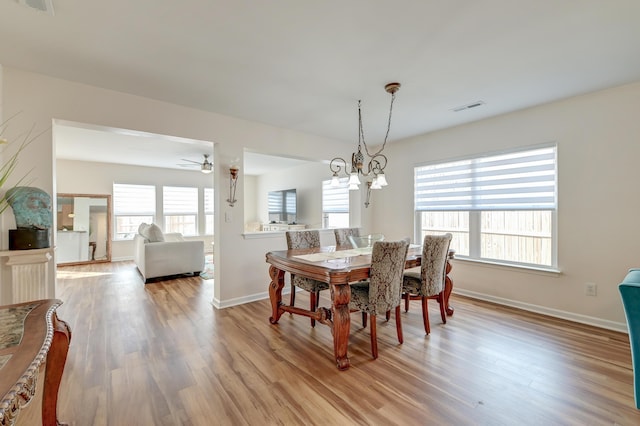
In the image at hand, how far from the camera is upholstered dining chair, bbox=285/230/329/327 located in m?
2.93

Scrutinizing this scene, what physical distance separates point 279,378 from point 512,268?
3164 mm

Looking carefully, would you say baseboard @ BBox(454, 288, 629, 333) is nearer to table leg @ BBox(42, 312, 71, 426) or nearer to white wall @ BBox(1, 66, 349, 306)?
white wall @ BBox(1, 66, 349, 306)

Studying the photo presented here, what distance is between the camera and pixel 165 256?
494 cm

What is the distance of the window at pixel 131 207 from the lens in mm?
6996

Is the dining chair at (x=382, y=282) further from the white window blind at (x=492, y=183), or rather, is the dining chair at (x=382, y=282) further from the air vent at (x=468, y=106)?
the white window blind at (x=492, y=183)

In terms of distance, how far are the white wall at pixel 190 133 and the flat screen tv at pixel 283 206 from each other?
3011 mm

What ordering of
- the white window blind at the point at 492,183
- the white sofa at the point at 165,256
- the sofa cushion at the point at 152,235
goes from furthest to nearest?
the sofa cushion at the point at 152,235 → the white sofa at the point at 165,256 → the white window blind at the point at 492,183

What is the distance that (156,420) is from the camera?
5.39ft

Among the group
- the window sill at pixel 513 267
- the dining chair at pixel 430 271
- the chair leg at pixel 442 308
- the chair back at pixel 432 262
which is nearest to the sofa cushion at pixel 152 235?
the dining chair at pixel 430 271

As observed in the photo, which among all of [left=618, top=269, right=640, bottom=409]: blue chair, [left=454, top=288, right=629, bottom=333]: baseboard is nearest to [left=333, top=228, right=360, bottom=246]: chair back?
[left=454, top=288, right=629, bottom=333]: baseboard

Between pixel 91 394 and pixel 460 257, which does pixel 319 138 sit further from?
pixel 91 394

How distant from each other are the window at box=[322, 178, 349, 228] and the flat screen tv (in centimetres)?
105

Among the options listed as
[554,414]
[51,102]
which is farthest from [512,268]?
[51,102]

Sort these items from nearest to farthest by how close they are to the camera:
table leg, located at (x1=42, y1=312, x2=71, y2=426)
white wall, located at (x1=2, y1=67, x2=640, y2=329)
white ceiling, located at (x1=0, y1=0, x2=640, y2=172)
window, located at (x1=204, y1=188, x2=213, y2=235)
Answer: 1. table leg, located at (x1=42, y1=312, x2=71, y2=426)
2. white ceiling, located at (x1=0, y1=0, x2=640, y2=172)
3. white wall, located at (x1=2, y1=67, x2=640, y2=329)
4. window, located at (x1=204, y1=188, x2=213, y2=235)
